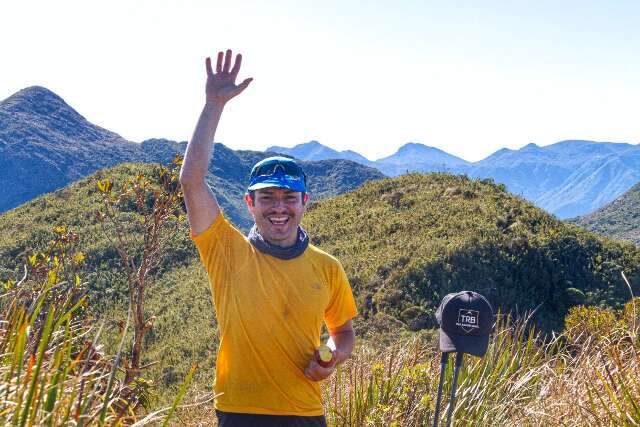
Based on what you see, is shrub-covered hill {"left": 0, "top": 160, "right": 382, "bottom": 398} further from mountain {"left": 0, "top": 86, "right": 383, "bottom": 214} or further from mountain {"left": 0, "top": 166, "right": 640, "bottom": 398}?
mountain {"left": 0, "top": 86, "right": 383, "bottom": 214}

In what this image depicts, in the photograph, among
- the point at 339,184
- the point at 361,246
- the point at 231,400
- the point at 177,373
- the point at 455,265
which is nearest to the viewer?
the point at 231,400

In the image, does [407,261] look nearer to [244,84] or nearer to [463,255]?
[463,255]

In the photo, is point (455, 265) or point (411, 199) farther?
point (411, 199)

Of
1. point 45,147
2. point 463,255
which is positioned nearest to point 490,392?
point 463,255

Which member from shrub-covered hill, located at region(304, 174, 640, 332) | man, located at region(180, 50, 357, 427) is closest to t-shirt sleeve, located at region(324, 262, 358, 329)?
man, located at region(180, 50, 357, 427)

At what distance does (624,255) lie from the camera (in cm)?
2484

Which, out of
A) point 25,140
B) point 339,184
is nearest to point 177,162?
point 339,184

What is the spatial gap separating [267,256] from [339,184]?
156 m

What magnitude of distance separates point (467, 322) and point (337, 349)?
1.82 feet

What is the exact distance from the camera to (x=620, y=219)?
92.0 metres

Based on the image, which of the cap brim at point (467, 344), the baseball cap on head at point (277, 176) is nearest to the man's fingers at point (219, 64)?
the baseball cap on head at point (277, 176)

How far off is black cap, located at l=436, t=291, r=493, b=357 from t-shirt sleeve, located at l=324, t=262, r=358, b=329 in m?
0.40

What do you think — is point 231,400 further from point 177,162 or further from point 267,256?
point 177,162

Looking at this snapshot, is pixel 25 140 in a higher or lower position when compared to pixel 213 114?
higher
